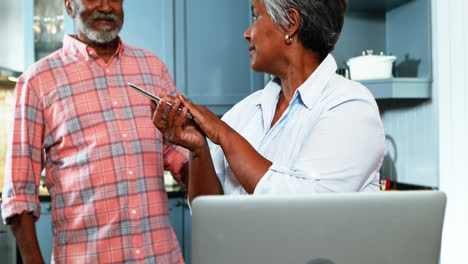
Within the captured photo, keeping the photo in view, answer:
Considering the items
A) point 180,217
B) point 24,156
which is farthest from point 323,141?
point 180,217

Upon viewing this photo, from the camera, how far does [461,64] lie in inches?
78.7

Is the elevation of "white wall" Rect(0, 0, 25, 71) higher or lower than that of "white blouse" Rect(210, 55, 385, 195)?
higher

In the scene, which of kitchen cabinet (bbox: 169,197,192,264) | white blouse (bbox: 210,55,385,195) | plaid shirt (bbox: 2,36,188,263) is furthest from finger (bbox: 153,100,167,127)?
kitchen cabinet (bbox: 169,197,192,264)

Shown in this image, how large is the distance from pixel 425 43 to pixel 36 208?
1.74 metres

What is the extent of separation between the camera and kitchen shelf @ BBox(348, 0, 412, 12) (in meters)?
2.44

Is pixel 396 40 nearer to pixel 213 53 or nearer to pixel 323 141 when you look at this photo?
pixel 213 53

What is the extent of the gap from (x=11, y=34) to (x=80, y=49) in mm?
1983

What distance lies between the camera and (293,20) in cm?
109

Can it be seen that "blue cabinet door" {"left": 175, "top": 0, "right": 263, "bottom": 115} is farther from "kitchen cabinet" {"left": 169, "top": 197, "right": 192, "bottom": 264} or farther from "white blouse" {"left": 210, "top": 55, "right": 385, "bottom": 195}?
"white blouse" {"left": 210, "top": 55, "right": 385, "bottom": 195}

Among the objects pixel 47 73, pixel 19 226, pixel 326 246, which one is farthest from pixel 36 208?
pixel 326 246

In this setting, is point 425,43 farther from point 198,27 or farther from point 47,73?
point 47,73

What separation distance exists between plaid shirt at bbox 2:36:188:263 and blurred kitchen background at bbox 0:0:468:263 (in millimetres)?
1150

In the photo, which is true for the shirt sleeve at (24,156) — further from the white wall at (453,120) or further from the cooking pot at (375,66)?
the white wall at (453,120)

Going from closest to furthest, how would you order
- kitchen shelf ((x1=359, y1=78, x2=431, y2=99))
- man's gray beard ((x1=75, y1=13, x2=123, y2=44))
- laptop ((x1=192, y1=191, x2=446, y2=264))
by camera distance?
laptop ((x1=192, y1=191, x2=446, y2=264)) → man's gray beard ((x1=75, y1=13, x2=123, y2=44)) → kitchen shelf ((x1=359, y1=78, x2=431, y2=99))
